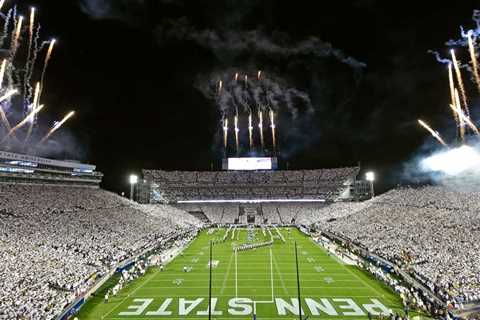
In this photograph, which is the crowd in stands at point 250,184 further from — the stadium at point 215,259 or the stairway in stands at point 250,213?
the stadium at point 215,259

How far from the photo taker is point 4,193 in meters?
35.1

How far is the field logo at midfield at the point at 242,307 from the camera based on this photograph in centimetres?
1839

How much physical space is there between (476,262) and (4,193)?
141 feet

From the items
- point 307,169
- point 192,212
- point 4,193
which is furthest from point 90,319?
point 307,169

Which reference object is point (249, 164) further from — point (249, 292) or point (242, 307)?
point (242, 307)

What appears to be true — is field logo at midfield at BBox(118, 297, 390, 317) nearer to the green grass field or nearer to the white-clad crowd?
the green grass field

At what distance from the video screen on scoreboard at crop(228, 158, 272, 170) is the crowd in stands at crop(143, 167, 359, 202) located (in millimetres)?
4471

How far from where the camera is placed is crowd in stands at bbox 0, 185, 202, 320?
18.2 m

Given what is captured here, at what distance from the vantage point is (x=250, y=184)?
7612 cm

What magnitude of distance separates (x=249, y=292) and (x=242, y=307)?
9.45 ft

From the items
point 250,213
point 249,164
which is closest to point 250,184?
point 249,164

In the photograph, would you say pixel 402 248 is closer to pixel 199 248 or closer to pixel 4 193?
pixel 199 248

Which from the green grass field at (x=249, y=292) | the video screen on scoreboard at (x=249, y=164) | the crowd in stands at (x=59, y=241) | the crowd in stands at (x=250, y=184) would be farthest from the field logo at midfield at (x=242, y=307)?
Answer: the crowd in stands at (x=250, y=184)

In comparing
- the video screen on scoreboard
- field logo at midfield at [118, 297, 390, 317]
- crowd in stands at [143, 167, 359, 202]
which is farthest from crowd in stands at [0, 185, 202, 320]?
the video screen on scoreboard
